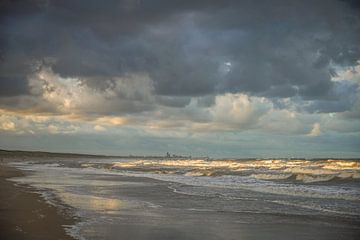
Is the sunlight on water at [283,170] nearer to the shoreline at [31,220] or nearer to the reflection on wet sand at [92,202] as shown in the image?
the reflection on wet sand at [92,202]

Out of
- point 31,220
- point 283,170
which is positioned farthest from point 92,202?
point 283,170

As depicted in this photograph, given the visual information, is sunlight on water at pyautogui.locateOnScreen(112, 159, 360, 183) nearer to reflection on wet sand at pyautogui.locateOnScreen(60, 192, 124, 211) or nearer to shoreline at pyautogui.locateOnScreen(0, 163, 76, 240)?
reflection on wet sand at pyautogui.locateOnScreen(60, 192, 124, 211)

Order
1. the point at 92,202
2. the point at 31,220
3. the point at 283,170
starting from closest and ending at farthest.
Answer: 1. the point at 31,220
2. the point at 92,202
3. the point at 283,170

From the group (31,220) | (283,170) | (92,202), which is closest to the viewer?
(31,220)

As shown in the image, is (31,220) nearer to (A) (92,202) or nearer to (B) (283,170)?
(A) (92,202)

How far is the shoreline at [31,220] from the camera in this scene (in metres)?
12.9

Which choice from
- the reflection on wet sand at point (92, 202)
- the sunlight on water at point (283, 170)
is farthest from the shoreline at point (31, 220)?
the sunlight on water at point (283, 170)

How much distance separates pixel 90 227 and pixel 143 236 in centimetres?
230

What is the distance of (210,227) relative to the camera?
14859 mm

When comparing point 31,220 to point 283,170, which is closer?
point 31,220

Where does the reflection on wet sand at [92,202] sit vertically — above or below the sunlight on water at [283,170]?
below

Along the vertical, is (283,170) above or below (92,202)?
above

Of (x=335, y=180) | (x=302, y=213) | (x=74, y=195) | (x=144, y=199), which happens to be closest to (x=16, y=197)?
(x=74, y=195)

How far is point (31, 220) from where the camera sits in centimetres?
1570
